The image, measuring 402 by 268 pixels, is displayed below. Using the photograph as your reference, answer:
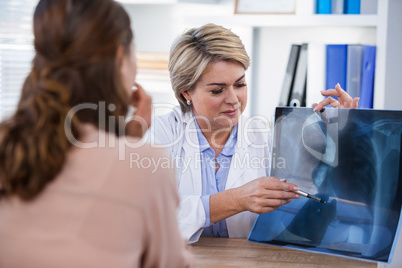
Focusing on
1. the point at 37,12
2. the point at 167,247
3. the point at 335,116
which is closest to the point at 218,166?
the point at 335,116

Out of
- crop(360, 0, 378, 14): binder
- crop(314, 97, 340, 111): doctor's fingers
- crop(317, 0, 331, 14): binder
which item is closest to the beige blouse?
crop(314, 97, 340, 111): doctor's fingers

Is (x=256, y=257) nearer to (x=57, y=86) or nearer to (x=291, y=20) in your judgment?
(x=57, y=86)

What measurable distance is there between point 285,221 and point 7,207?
2.93 ft

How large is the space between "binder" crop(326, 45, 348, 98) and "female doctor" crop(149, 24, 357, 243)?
48 cm

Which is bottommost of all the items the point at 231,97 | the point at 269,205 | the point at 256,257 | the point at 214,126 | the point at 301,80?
the point at 256,257

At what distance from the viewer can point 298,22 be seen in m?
2.20

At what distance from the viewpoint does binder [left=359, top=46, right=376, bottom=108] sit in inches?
83.2

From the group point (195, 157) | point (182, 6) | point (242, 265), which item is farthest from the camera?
point (182, 6)

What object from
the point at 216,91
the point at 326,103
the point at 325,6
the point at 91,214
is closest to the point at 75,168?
the point at 91,214

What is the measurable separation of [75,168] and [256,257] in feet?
2.38

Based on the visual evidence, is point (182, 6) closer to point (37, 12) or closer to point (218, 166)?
point (218, 166)

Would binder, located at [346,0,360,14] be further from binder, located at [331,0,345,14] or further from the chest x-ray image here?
the chest x-ray image

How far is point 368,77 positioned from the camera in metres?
2.12

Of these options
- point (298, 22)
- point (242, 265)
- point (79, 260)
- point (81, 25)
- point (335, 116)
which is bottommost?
point (242, 265)
